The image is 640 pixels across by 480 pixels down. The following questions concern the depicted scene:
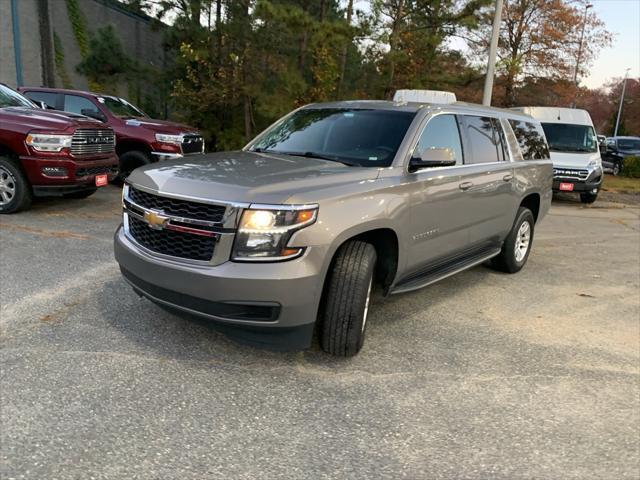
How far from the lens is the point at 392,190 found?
3.73 m

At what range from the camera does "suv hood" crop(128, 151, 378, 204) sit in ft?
10.3

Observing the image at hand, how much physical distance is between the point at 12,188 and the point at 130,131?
9.79 ft

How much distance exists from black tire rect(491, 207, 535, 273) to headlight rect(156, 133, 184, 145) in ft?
21.0

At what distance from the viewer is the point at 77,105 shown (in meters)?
10.3

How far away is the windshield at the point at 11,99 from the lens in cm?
780

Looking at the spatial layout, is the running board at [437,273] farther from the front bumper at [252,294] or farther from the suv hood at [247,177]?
the front bumper at [252,294]

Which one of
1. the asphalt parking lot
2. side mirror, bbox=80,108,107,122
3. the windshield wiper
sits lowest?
the asphalt parking lot

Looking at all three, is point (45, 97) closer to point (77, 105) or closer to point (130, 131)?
point (77, 105)

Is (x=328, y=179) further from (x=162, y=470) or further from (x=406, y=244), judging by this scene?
(x=162, y=470)

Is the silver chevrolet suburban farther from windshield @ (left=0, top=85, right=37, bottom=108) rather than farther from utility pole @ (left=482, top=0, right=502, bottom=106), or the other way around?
utility pole @ (left=482, top=0, right=502, bottom=106)

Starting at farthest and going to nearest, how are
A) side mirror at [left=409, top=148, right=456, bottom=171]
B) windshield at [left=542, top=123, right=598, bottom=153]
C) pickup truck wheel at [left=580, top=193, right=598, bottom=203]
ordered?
windshield at [left=542, top=123, right=598, bottom=153]
pickup truck wheel at [left=580, top=193, right=598, bottom=203]
side mirror at [left=409, top=148, right=456, bottom=171]

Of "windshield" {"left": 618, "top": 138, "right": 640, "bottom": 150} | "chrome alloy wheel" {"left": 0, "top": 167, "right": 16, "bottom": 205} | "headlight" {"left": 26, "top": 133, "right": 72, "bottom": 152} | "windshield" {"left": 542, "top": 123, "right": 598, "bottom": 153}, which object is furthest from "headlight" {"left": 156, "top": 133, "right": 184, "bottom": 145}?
"windshield" {"left": 618, "top": 138, "right": 640, "bottom": 150}

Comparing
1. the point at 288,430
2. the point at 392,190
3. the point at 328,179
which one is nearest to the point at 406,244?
the point at 392,190

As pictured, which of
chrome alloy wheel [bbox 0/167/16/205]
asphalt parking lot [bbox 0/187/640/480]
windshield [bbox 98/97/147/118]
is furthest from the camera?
windshield [bbox 98/97/147/118]
